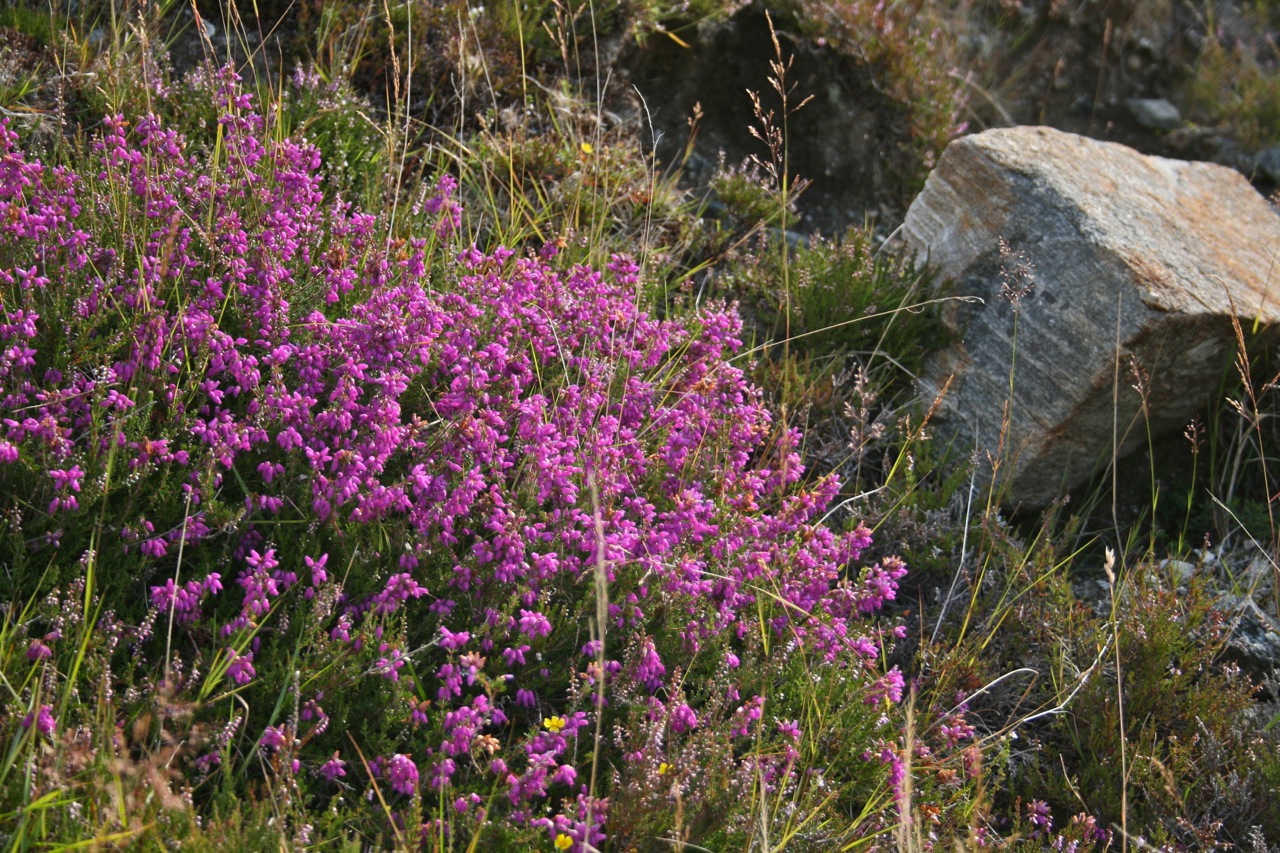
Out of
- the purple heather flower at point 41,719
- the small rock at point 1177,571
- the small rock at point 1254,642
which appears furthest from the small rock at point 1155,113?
the purple heather flower at point 41,719

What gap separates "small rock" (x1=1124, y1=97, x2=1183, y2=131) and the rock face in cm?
336

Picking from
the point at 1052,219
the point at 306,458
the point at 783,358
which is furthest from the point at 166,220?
the point at 1052,219

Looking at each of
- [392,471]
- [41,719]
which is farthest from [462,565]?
[41,719]

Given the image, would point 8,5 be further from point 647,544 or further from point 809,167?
point 809,167

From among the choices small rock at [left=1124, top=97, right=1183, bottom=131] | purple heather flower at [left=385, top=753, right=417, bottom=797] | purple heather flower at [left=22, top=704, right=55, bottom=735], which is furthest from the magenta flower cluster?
small rock at [left=1124, top=97, right=1183, bottom=131]

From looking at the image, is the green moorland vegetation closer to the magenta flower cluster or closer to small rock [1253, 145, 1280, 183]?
the magenta flower cluster

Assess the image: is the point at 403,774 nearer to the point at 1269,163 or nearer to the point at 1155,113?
the point at 1269,163

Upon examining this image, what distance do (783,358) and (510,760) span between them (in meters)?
2.28

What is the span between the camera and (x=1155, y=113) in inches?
320

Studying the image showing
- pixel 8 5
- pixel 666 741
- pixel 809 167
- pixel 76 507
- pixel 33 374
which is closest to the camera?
pixel 76 507

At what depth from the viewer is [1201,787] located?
3.40m

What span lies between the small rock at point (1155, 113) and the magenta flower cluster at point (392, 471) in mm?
6002

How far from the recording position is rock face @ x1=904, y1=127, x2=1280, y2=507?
4.46 metres

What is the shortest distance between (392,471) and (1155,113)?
7.11m
